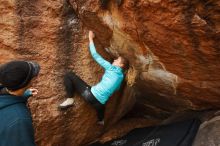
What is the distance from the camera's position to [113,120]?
15.5 feet

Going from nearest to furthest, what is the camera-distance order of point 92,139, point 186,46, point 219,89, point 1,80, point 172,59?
point 1,80, point 186,46, point 172,59, point 219,89, point 92,139

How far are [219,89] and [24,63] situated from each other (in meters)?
2.04

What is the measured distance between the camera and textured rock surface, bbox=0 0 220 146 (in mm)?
3211

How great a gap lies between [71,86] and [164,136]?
3.98ft

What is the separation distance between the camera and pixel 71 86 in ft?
13.0

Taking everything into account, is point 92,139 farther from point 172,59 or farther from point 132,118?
point 172,59

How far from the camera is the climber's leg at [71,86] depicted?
3.96 metres

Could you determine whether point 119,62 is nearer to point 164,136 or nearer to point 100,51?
point 100,51

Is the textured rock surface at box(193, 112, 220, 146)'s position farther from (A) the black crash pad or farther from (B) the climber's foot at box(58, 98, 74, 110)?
(B) the climber's foot at box(58, 98, 74, 110)

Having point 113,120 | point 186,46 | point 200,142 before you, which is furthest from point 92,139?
point 186,46

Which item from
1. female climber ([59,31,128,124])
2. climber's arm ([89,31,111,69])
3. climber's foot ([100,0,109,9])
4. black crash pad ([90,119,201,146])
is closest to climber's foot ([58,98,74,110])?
female climber ([59,31,128,124])

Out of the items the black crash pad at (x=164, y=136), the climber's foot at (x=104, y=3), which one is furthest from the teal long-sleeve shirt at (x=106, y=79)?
the black crash pad at (x=164, y=136)

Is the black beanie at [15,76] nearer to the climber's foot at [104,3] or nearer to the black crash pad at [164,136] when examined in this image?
the climber's foot at [104,3]

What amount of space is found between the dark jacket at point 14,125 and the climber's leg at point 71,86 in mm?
1645
